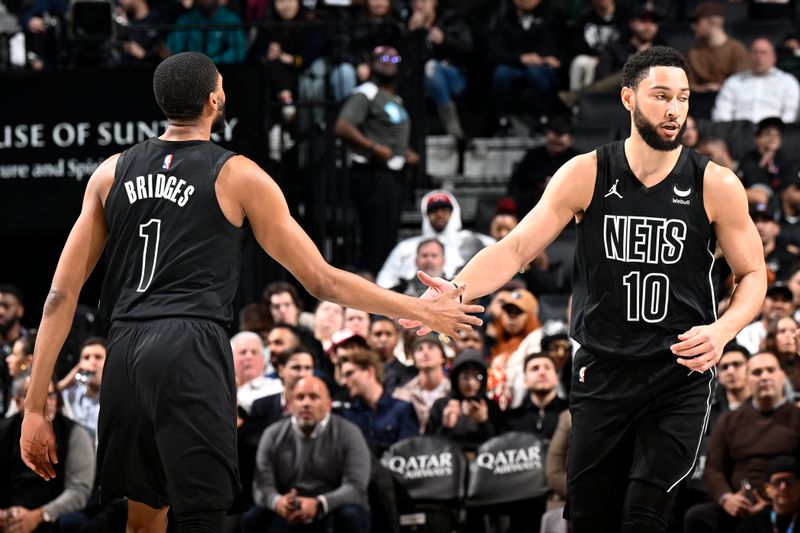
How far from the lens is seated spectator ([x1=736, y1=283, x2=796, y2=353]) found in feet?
35.9

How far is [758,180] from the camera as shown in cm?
1313

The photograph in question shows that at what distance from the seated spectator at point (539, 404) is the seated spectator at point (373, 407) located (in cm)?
72

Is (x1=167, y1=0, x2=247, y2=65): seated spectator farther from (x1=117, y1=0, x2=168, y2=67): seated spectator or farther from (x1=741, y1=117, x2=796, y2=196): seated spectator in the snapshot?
(x1=741, y1=117, x2=796, y2=196): seated spectator

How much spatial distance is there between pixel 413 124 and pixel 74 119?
361 centimetres

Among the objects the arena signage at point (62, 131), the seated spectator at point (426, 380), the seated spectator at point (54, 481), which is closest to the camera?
the seated spectator at point (54, 481)

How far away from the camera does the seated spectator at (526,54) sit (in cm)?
1523

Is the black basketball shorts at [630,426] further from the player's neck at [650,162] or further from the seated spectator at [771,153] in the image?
the seated spectator at [771,153]

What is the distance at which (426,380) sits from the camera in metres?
10.8

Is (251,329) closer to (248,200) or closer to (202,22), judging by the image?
(202,22)

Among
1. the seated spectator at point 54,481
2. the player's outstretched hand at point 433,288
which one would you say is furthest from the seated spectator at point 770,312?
the player's outstretched hand at point 433,288

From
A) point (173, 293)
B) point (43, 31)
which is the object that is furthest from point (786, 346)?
point (43, 31)

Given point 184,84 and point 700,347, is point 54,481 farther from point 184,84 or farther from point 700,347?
point 700,347

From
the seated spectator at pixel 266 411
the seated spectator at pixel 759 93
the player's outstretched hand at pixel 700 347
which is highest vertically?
the seated spectator at pixel 759 93

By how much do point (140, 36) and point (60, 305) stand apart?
31.0 ft
